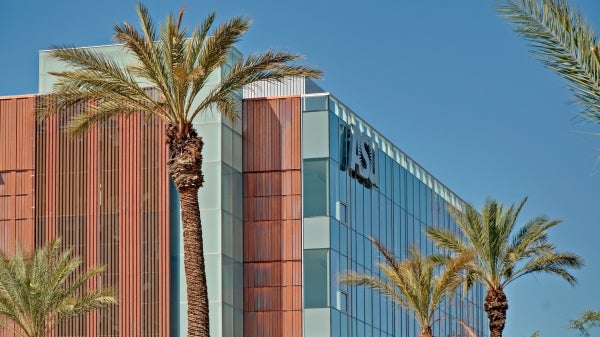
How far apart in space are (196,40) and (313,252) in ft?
57.4

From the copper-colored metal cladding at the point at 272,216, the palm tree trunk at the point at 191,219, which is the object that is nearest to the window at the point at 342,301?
the copper-colored metal cladding at the point at 272,216

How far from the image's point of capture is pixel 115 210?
5366 centimetres

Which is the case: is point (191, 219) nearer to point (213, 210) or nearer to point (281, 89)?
point (213, 210)

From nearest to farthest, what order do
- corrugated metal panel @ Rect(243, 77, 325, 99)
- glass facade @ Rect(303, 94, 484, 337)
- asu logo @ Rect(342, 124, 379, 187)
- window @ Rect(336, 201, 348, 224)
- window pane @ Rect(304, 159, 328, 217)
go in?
1. glass facade @ Rect(303, 94, 484, 337)
2. window pane @ Rect(304, 159, 328, 217)
3. window @ Rect(336, 201, 348, 224)
4. asu logo @ Rect(342, 124, 379, 187)
5. corrugated metal panel @ Rect(243, 77, 325, 99)

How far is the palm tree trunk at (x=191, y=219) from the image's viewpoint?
35.0 m

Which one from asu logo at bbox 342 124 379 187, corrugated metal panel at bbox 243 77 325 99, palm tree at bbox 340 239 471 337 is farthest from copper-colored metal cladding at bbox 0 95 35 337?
palm tree at bbox 340 239 471 337

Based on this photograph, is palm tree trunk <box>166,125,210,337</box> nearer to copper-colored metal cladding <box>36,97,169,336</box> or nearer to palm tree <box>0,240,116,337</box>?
palm tree <box>0,240,116,337</box>

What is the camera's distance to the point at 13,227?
2157 inches

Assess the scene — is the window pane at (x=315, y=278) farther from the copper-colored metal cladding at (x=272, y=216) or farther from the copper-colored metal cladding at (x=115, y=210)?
Answer: the copper-colored metal cladding at (x=115, y=210)

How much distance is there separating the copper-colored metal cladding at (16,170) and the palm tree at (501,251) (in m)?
17.3

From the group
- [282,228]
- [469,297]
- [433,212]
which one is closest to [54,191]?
[282,228]

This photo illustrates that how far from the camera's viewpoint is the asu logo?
186 ft

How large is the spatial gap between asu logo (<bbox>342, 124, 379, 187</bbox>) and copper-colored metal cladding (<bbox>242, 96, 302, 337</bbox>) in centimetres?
283

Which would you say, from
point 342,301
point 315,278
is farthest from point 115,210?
point 342,301
